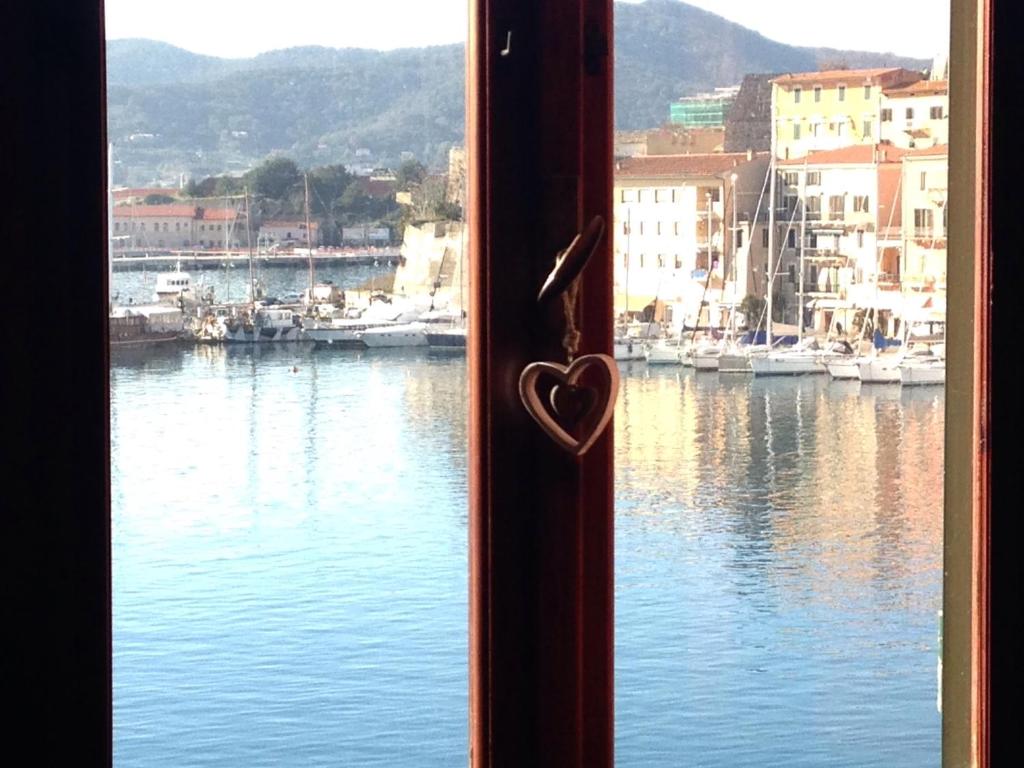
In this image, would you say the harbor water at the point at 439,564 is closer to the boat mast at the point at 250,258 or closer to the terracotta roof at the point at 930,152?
the boat mast at the point at 250,258

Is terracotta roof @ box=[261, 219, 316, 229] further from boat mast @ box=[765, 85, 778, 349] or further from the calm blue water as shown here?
boat mast @ box=[765, 85, 778, 349]

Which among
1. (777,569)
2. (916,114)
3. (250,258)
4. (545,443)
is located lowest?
(777,569)

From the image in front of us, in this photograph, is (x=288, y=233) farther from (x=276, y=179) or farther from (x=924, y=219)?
(x=924, y=219)

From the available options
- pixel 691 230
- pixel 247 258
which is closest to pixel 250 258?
pixel 247 258

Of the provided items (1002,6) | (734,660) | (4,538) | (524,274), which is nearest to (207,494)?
(4,538)

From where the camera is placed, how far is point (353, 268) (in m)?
1.03

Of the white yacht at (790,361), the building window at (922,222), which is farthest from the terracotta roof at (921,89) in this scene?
the white yacht at (790,361)

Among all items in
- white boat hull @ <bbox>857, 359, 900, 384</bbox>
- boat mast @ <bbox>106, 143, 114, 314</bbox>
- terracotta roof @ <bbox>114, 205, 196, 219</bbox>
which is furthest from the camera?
white boat hull @ <bbox>857, 359, 900, 384</bbox>

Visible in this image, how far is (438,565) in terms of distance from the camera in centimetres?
105

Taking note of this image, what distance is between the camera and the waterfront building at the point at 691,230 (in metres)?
1.05

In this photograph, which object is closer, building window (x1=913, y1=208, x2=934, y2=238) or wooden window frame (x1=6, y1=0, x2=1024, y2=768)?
wooden window frame (x1=6, y1=0, x2=1024, y2=768)

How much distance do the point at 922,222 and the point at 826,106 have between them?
0.13 metres

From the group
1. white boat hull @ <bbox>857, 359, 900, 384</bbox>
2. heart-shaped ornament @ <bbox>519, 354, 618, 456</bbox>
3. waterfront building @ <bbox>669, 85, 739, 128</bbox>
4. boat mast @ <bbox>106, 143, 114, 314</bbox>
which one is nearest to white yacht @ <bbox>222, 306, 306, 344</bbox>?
boat mast @ <bbox>106, 143, 114, 314</bbox>

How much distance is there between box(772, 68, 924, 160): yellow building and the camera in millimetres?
1082
